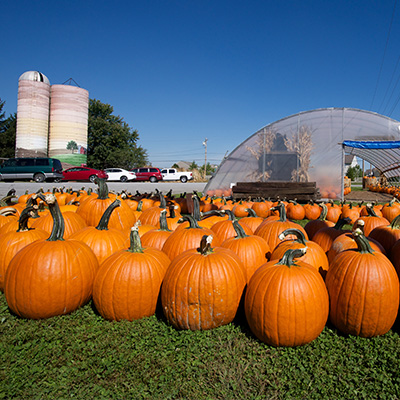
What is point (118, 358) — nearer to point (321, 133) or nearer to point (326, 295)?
point (326, 295)

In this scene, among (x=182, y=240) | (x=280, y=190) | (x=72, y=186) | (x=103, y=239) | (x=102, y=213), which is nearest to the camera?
(x=182, y=240)

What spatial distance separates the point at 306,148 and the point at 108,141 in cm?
4730

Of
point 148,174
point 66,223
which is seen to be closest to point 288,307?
point 66,223

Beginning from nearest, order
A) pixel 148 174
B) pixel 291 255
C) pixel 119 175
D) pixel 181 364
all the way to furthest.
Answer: pixel 181 364 < pixel 291 255 < pixel 119 175 < pixel 148 174

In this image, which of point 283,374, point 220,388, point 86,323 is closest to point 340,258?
point 283,374

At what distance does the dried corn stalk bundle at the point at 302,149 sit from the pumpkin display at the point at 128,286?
13.6 meters

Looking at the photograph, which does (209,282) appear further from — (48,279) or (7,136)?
(7,136)

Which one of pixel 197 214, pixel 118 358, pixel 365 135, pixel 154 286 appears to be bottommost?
pixel 118 358

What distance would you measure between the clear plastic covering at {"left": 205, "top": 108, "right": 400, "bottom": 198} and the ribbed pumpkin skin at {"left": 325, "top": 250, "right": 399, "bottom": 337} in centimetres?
1310

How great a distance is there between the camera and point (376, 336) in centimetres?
255

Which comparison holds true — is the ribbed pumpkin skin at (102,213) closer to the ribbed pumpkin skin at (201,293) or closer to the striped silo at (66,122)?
the ribbed pumpkin skin at (201,293)

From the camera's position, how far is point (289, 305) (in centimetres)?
238

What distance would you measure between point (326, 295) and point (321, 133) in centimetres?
1403

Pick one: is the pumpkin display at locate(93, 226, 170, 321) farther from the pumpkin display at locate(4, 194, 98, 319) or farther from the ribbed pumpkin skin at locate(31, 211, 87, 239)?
the ribbed pumpkin skin at locate(31, 211, 87, 239)
